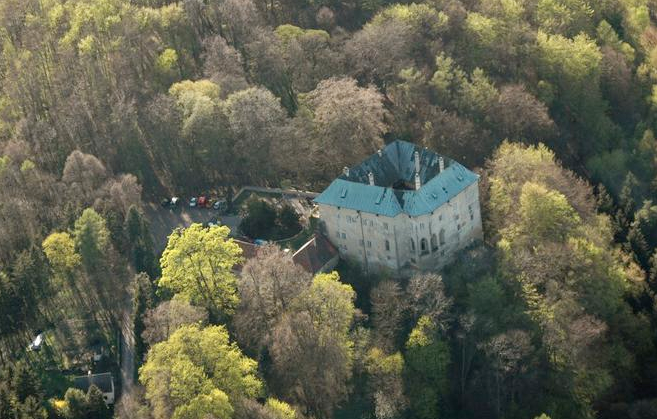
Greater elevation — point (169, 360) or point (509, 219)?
point (169, 360)

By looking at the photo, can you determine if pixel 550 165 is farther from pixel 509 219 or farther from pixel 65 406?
pixel 65 406

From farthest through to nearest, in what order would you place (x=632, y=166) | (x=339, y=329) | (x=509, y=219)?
1. (x=632, y=166)
2. (x=509, y=219)
3. (x=339, y=329)

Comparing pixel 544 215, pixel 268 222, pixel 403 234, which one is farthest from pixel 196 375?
pixel 544 215

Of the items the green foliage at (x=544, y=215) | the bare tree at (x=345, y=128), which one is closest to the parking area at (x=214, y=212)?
the bare tree at (x=345, y=128)

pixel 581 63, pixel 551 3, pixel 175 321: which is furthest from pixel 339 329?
pixel 551 3

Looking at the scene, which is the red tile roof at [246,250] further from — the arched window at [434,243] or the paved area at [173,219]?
the arched window at [434,243]

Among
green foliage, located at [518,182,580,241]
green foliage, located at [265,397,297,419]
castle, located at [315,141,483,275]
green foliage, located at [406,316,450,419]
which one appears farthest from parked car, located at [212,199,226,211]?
green foliage, located at [265,397,297,419]

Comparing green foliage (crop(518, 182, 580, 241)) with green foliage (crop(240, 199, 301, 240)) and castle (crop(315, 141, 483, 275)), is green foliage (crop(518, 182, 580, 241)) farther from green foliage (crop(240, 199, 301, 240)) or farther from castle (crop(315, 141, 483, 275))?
green foliage (crop(240, 199, 301, 240))
